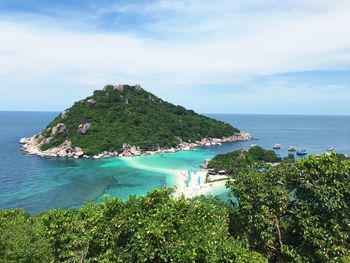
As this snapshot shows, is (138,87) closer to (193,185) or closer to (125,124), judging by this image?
(125,124)

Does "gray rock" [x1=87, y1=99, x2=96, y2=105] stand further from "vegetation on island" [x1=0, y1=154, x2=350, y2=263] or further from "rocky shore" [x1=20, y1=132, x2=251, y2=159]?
"vegetation on island" [x1=0, y1=154, x2=350, y2=263]

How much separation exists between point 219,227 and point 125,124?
84.8 metres

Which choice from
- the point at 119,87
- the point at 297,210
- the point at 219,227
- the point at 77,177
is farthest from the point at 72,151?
the point at 297,210

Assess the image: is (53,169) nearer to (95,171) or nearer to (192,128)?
(95,171)

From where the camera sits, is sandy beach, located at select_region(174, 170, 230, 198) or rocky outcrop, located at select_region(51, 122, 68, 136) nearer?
sandy beach, located at select_region(174, 170, 230, 198)

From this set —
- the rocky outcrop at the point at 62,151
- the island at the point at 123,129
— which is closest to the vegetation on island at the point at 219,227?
the rocky outcrop at the point at 62,151

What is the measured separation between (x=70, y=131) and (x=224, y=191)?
2053 inches

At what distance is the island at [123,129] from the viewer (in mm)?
83387

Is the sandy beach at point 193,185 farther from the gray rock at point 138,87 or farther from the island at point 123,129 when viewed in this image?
the gray rock at point 138,87

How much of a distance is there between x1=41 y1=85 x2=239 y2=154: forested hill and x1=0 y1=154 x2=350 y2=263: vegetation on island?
6913 centimetres

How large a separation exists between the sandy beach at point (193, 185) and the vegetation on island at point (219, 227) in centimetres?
3333

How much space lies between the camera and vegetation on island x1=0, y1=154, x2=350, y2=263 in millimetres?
10188

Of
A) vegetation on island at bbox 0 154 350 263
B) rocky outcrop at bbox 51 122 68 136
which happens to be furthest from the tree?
rocky outcrop at bbox 51 122 68 136

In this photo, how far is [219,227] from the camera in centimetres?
1247
